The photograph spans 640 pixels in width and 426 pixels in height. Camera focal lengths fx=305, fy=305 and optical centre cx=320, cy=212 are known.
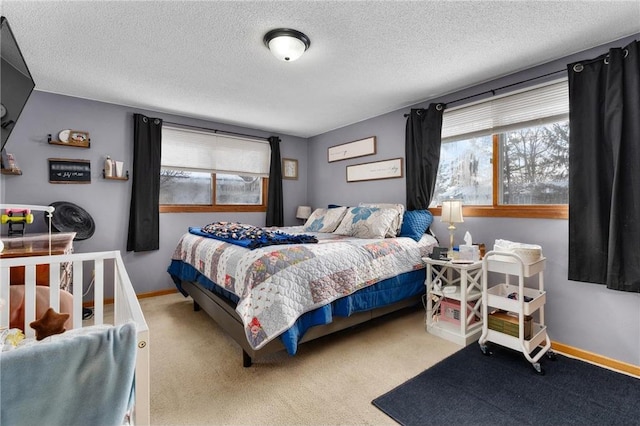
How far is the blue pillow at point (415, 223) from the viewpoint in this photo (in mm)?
3158

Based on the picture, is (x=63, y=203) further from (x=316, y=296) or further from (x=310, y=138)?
(x=310, y=138)

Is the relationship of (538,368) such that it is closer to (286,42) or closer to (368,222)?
(368,222)

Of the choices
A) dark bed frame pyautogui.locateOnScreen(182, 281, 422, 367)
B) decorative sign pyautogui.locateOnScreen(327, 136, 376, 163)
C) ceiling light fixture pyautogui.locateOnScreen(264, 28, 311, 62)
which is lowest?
dark bed frame pyautogui.locateOnScreen(182, 281, 422, 367)

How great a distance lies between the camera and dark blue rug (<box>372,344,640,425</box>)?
63.5 inches

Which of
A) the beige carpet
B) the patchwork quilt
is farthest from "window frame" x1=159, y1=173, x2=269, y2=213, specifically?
the beige carpet

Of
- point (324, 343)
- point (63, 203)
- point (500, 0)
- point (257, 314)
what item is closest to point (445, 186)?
point (500, 0)

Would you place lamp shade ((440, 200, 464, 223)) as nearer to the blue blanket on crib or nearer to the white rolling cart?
the white rolling cart

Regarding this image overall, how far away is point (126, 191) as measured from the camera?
3.64 m

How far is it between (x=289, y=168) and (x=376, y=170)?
1619mm

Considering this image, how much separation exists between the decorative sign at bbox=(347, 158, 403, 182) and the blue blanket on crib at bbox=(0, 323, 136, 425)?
342 cm

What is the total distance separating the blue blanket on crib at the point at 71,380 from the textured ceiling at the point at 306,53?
1.85 metres

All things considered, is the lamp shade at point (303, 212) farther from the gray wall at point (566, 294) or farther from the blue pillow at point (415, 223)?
the gray wall at point (566, 294)

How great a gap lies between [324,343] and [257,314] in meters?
0.86

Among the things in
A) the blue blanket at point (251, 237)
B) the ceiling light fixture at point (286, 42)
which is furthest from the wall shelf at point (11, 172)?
the ceiling light fixture at point (286, 42)
